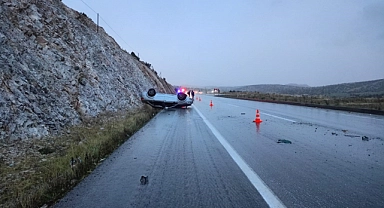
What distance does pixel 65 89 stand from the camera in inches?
463

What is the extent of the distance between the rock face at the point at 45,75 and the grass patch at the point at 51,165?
68cm

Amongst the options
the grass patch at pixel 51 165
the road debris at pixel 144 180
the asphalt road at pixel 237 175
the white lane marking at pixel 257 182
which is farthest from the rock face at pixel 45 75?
the white lane marking at pixel 257 182

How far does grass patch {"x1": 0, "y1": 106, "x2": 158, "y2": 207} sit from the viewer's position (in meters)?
4.46

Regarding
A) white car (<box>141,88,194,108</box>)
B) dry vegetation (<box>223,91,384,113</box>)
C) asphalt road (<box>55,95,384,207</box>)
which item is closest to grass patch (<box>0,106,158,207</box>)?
asphalt road (<box>55,95,384,207</box>)

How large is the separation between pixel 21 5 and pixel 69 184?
38.6 ft

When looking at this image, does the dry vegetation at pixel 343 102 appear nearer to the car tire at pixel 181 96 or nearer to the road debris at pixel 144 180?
the car tire at pixel 181 96

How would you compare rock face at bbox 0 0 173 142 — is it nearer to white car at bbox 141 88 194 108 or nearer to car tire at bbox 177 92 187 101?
white car at bbox 141 88 194 108

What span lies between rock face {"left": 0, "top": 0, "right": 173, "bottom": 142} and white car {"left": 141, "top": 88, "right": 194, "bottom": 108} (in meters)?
2.89

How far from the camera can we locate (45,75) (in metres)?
11.2

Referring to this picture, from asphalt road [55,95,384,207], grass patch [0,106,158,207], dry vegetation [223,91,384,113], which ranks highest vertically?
dry vegetation [223,91,384,113]

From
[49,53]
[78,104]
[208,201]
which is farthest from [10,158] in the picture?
[49,53]

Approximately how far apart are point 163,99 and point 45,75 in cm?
1256

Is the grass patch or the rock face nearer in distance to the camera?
the grass patch

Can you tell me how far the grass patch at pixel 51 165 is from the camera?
4460 millimetres
